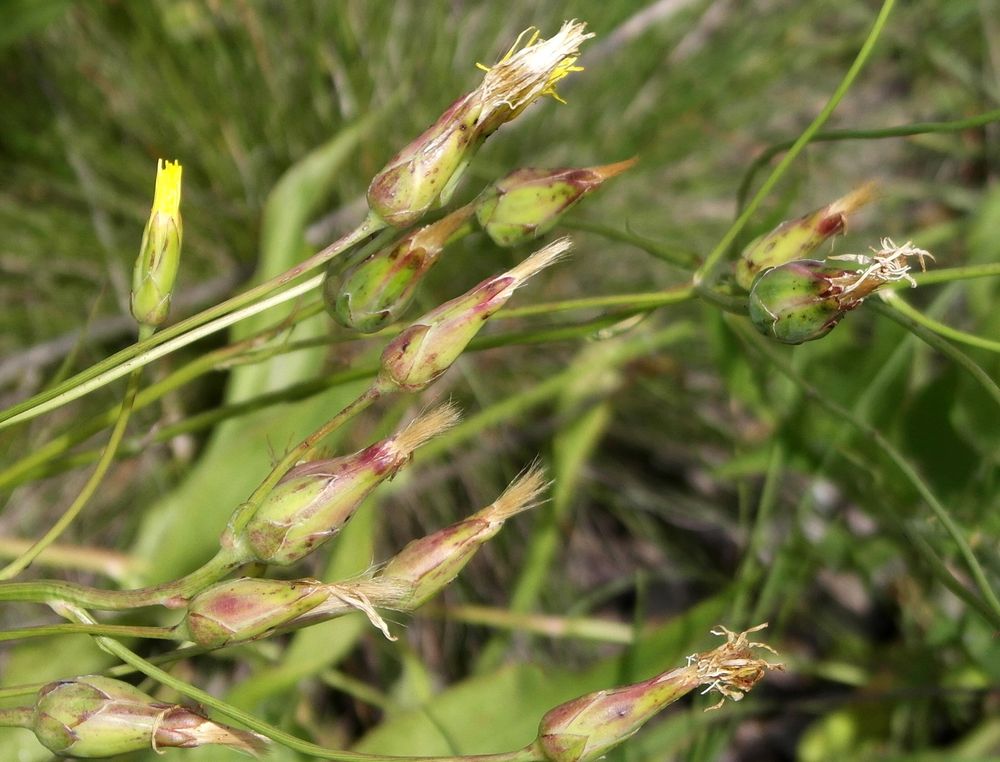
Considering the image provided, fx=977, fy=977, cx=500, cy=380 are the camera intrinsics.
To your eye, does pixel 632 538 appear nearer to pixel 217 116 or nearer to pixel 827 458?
pixel 827 458

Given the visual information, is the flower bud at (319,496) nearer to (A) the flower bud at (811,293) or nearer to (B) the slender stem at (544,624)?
(A) the flower bud at (811,293)

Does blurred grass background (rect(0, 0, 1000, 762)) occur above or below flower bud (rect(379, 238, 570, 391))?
above

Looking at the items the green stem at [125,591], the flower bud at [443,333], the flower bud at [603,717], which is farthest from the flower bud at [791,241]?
the green stem at [125,591]

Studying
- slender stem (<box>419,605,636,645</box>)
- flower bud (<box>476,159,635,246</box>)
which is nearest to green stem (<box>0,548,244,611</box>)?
flower bud (<box>476,159,635,246</box>)

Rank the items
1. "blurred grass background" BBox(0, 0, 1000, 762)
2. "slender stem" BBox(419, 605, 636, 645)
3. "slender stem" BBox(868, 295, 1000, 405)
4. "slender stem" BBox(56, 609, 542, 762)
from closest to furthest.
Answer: "slender stem" BBox(56, 609, 542, 762)
"slender stem" BBox(868, 295, 1000, 405)
"blurred grass background" BBox(0, 0, 1000, 762)
"slender stem" BBox(419, 605, 636, 645)

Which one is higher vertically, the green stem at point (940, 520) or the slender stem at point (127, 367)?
the slender stem at point (127, 367)

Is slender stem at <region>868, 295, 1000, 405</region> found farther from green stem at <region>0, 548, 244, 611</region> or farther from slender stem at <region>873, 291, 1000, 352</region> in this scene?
green stem at <region>0, 548, 244, 611</region>
